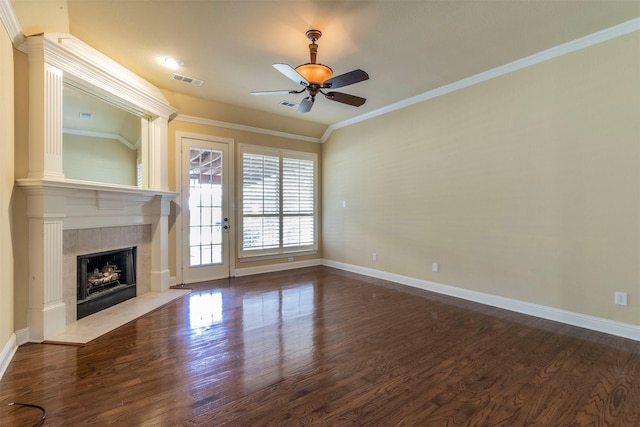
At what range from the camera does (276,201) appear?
6.09 m

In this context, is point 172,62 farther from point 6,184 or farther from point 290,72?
point 6,184

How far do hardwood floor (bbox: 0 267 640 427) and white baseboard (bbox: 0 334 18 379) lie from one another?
0.17 feet

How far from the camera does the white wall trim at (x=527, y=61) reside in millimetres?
2965

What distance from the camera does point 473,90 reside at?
4.14 meters

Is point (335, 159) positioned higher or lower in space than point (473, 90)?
lower

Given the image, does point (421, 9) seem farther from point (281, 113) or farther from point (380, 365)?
point (281, 113)

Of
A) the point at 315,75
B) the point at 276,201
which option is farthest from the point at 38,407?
the point at 276,201

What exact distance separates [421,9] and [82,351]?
418cm

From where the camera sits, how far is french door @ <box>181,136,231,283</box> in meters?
5.08

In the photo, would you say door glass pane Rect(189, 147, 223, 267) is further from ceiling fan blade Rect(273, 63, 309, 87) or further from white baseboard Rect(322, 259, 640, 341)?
white baseboard Rect(322, 259, 640, 341)

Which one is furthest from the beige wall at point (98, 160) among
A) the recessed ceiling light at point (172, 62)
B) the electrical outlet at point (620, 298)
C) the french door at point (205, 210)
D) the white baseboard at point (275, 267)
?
the electrical outlet at point (620, 298)

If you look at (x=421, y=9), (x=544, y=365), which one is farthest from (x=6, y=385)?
(x=421, y=9)

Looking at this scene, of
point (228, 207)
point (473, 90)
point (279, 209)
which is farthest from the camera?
point (279, 209)

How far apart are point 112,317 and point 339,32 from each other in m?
3.90
